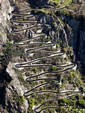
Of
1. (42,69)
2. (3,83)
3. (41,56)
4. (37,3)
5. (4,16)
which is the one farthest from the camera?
(37,3)

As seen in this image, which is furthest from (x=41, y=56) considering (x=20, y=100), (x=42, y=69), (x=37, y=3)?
(x=37, y=3)

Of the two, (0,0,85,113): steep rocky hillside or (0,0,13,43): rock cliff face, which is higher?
(0,0,13,43): rock cliff face

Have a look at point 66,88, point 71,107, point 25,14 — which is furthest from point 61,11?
point 71,107

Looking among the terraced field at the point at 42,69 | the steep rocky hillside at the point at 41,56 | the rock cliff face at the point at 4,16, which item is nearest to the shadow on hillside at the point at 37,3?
the steep rocky hillside at the point at 41,56

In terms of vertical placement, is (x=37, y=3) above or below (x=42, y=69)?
above

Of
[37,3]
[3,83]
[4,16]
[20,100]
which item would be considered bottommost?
[20,100]

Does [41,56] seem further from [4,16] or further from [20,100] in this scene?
[4,16]

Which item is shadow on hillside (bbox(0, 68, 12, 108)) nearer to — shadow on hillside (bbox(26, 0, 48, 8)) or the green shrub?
the green shrub

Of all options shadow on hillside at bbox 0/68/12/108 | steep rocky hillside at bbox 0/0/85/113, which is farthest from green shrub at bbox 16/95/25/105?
shadow on hillside at bbox 0/68/12/108
